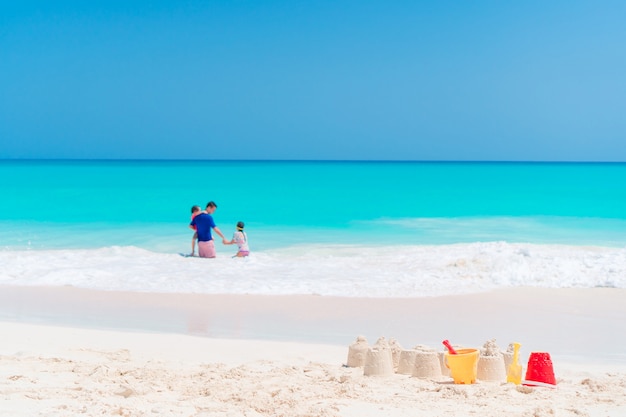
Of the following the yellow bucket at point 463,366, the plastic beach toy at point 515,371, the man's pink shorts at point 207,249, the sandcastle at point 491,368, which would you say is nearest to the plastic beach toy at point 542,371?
the plastic beach toy at point 515,371

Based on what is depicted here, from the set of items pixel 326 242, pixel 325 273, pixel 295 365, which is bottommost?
pixel 295 365

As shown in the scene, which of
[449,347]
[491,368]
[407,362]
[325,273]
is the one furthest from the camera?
[325,273]

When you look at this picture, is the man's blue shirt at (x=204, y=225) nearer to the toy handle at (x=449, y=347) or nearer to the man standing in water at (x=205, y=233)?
the man standing in water at (x=205, y=233)

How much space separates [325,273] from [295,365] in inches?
222

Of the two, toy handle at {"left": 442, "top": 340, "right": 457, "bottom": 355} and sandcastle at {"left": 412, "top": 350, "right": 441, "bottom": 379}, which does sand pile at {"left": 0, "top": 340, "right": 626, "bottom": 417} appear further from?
toy handle at {"left": 442, "top": 340, "right": 457, "bottom": 355}

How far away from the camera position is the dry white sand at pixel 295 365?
4.64 metres

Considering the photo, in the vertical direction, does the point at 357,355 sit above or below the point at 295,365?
above

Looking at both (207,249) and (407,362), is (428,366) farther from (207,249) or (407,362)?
(207,249)

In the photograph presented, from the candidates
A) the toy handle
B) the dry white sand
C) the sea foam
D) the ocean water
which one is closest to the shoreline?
the dry white sand

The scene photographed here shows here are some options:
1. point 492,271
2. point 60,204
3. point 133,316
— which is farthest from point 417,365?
point 60,204

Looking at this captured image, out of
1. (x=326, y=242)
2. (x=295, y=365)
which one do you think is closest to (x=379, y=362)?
(x=295, y=365)

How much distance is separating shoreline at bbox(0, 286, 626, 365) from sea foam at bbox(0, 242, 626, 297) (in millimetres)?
435

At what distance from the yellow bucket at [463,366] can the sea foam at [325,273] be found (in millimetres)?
4428

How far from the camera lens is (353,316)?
27.3ft
